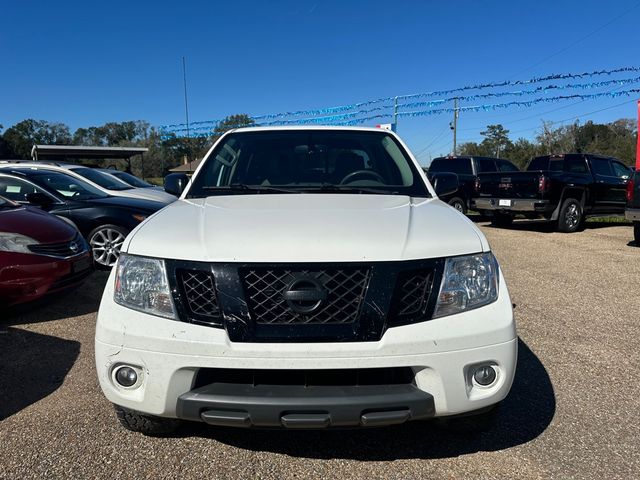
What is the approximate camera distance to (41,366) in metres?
3.53

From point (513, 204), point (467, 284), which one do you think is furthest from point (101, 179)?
point (513, 204)

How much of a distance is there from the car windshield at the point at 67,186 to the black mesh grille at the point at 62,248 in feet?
8.56

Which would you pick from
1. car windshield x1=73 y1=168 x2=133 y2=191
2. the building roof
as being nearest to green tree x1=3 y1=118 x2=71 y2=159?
the building roof

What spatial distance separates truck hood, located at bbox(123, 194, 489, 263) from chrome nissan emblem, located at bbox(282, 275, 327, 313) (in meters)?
0.09

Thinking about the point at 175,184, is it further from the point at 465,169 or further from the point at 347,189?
the point at 465,169

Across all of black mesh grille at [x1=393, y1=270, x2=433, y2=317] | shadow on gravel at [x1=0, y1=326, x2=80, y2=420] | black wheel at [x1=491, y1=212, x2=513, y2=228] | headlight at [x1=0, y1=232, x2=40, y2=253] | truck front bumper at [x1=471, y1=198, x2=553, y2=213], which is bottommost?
black wheel at [x1=491, y1=212, x2=513, y2=228]

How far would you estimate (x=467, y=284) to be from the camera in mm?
2180

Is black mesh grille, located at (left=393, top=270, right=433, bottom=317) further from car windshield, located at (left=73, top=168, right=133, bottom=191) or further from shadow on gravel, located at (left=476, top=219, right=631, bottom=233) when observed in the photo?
shadow on gravel, located at (left=476, top=219, right=631, bottom=233)

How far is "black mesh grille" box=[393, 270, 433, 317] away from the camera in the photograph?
81.3 inches

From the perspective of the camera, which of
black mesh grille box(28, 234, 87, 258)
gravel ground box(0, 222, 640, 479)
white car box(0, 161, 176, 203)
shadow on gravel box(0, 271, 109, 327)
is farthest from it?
white car box(0, 161, 176, 203)

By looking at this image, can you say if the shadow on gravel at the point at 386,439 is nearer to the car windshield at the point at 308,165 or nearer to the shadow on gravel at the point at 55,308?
the car windshield at the point at 308,165

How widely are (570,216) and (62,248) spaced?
35.6 feet

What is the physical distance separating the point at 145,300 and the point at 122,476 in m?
0.86

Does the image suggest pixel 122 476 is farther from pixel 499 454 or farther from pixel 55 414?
pixel 499 454
